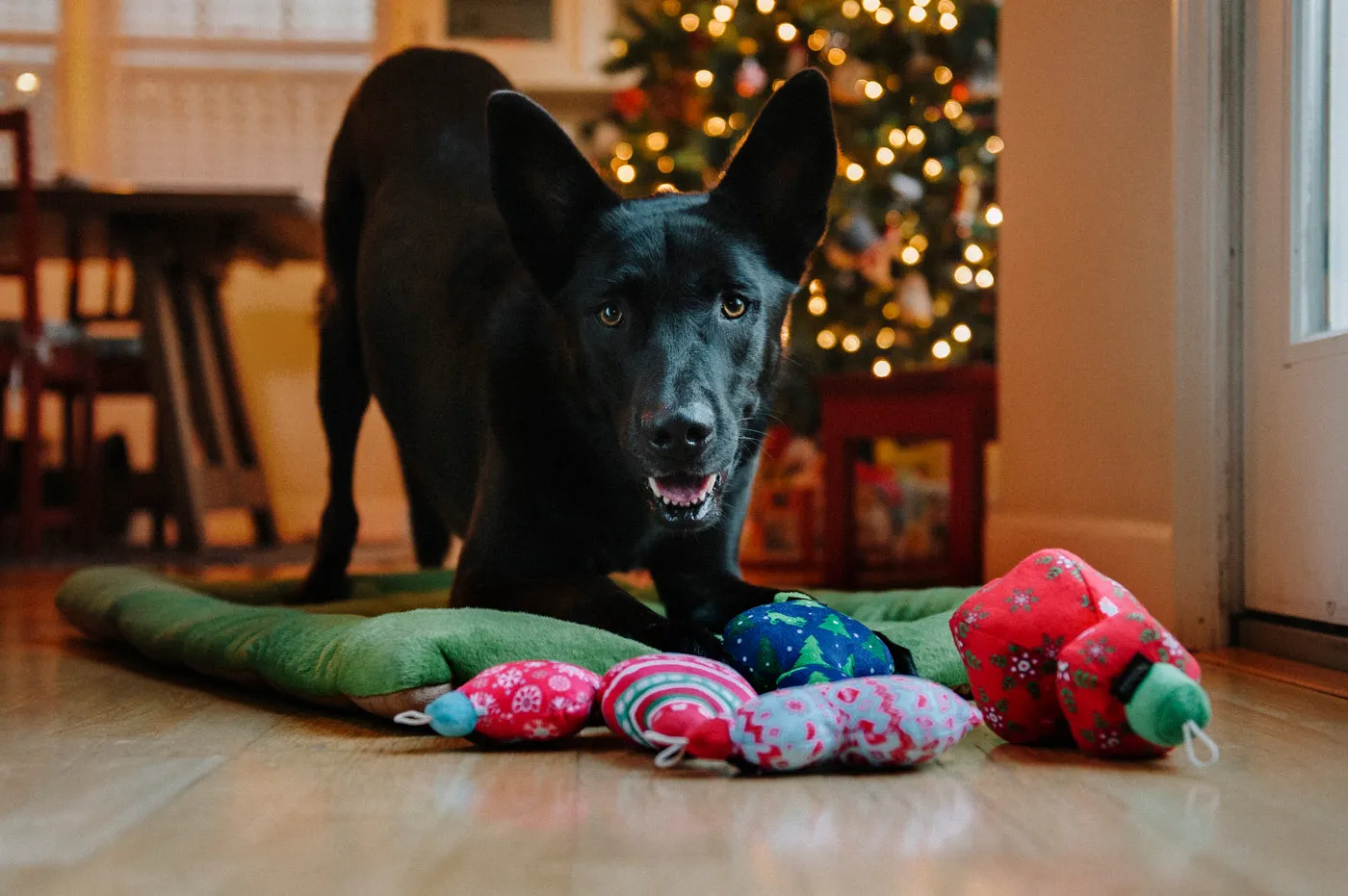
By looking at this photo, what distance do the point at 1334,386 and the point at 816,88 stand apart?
0.77m

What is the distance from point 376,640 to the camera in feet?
4.22

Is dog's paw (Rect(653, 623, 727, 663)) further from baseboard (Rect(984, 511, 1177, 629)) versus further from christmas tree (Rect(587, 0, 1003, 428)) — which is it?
christmas tree (Rect(587, 0, 1003, 428))

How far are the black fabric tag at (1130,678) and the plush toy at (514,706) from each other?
45cm

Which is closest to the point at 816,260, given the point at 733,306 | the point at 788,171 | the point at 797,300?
A: the point at 797,300

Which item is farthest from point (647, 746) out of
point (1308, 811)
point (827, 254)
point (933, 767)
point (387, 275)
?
point (827, 254)

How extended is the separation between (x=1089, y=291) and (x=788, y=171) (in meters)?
0.91

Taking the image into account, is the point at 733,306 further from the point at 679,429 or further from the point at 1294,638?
the point at 1294,638

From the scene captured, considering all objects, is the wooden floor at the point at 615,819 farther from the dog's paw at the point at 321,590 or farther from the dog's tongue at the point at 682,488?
the dog's paw at the point at 321,590

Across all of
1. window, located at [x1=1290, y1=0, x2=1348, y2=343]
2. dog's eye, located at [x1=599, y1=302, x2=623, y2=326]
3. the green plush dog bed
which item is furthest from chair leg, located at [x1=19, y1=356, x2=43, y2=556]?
window, located at [x1=1290, y1=0, x2=1348, y2=343]

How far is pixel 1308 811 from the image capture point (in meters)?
0.92

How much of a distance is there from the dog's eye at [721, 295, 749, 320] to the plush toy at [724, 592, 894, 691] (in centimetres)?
38

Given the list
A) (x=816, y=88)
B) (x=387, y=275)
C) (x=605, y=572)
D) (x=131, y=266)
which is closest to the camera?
(x=816, y=88)

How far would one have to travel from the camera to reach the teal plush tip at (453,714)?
1109mm

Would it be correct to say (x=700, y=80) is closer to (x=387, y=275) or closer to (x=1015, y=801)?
(x=387, y=275)
